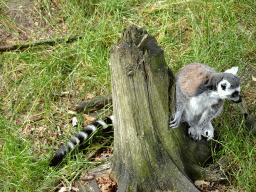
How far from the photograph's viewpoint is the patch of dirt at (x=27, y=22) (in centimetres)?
533

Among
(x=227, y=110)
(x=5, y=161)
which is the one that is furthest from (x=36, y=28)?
(x=227, y=110)

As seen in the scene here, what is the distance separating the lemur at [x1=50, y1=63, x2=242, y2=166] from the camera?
2721mm

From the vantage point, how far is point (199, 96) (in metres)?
2.99

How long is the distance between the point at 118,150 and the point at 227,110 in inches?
74.5

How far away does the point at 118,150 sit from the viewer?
9.52 ft

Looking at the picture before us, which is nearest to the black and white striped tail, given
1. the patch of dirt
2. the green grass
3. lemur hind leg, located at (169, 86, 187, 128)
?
the green grass

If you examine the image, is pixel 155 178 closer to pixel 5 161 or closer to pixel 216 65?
pixel 5 161

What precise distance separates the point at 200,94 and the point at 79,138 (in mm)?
1641

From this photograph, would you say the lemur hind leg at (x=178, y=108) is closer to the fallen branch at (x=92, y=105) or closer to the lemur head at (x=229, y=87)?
the lemur head at (x=229, y=87)

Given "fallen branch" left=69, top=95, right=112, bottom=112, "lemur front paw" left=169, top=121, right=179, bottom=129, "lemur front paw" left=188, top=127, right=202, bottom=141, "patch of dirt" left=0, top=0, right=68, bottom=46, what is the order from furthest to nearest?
"patch of dirt" left=0, top=0, right=68, bottom=46 → "fallen branch" left=69, top=95, right=112, bottom=112 → "lemur front paw" left=188, top=127, right=202, bottom=141 → "lemur front paw" left=169, top=121, right=179, bottom=129

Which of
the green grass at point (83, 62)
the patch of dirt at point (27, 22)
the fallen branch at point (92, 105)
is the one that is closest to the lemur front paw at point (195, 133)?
the green grass at point (83, 62)

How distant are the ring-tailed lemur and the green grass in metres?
0.43

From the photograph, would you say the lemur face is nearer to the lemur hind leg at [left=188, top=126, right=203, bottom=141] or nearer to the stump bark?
the stump bark

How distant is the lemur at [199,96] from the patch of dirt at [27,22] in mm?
3012
